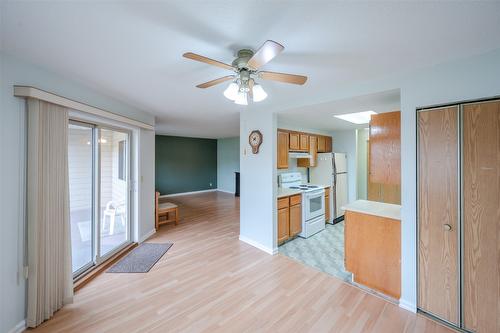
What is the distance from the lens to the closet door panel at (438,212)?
1.75 metres

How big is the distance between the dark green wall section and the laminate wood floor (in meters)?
5.12

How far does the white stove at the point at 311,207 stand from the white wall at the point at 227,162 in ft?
13.7

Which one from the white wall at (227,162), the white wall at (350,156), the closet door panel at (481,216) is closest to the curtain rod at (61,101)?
the closet door panel at (481,216)

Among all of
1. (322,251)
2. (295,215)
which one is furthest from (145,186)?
(322,251)

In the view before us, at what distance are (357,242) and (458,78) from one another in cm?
187

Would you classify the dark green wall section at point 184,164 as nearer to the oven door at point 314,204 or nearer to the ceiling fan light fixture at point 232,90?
the oven door at point 314,204

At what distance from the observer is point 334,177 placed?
15.1 feet

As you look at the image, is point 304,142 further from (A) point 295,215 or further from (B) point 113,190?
A: (B) point 113,190

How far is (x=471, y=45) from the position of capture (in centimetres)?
151

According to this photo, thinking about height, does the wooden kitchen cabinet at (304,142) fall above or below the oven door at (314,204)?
above

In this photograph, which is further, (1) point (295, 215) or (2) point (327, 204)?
(2) point (327, 204)

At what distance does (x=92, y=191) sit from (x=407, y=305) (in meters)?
3.78

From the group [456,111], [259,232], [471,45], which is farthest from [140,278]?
[471,45]

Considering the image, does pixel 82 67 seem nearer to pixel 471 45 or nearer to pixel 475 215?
pixel 471 45
